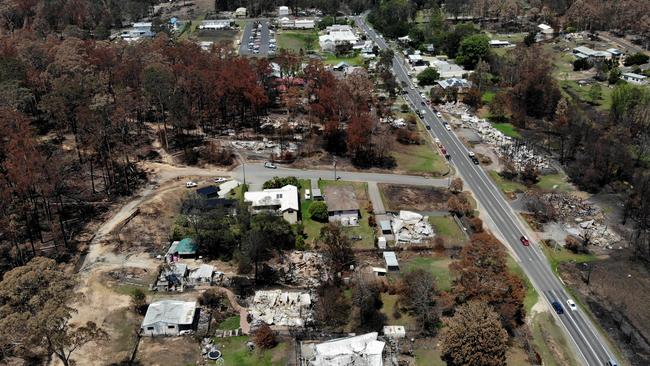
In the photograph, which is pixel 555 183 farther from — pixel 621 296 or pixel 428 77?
pixel 428 77

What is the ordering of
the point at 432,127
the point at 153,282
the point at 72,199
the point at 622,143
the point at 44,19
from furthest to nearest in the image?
the point at 44,19 < the point at 432,127 < the point at 622,143 < the point at 72,199 < the point at 153,282

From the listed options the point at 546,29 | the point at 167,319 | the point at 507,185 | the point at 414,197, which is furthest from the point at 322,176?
the point at 546,29

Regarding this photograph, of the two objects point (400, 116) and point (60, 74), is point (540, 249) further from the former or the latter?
point (60, 74)

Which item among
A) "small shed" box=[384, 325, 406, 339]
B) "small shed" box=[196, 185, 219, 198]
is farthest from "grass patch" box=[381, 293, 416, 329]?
"small shed" box=[196, 185, 219, 198]

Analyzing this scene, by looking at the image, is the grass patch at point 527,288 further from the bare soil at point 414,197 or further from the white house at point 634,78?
the white house at point 634,78

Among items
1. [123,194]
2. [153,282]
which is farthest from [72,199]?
[153,282]

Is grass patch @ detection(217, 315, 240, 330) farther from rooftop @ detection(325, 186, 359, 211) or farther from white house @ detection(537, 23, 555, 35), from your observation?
white house @ detection(537, 23, 555, 35)
